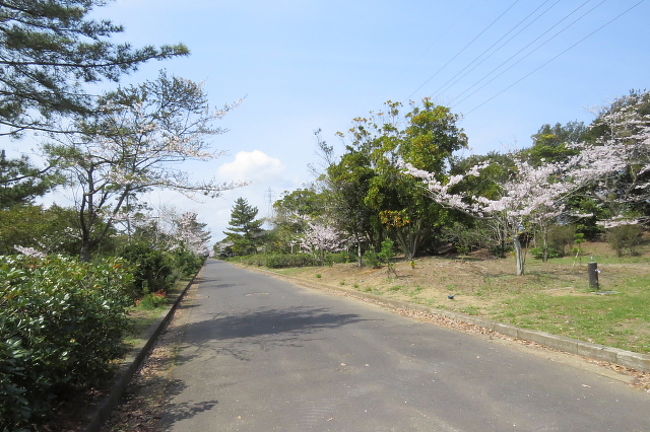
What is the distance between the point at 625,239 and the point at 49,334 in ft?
73.7

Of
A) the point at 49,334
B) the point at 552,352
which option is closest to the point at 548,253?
the point at 552,352

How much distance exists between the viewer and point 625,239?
61.8 ft

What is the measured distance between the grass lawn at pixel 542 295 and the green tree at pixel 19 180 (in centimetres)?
877

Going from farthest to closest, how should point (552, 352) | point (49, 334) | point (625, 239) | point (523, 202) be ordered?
point (625, 239)
point (523, 202)
point (552, 352)
point (49, 334)

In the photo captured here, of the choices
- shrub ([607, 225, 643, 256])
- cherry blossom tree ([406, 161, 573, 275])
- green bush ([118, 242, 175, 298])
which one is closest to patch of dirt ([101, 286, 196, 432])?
green bush ([118, 242, 175, 298])

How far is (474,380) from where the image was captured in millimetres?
4648

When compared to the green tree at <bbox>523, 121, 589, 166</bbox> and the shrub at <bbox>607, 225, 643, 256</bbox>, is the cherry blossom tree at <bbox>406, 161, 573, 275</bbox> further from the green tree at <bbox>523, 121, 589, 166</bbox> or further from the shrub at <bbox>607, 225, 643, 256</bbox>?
the green tree at <bbox>523, 121, 589, 166</bbox>

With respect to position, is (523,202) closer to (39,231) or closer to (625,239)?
(625,239)

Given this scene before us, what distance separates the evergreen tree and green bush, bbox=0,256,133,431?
64.2 m

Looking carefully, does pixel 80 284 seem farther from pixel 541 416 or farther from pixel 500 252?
pixel 500 252

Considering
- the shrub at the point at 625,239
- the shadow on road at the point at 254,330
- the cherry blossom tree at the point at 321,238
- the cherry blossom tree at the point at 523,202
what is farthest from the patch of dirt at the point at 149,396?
the shrub at the point at 625,239

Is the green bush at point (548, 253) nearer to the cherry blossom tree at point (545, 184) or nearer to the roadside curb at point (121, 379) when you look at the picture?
the cherry blossom tree at point (545, 184)

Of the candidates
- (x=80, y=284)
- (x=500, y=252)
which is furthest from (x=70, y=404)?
(x=500, y=252)

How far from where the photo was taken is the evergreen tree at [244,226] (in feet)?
226
